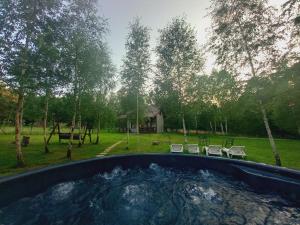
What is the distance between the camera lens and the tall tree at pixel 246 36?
33.3ft

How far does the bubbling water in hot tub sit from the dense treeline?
3.50 metres

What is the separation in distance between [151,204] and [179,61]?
1271cm

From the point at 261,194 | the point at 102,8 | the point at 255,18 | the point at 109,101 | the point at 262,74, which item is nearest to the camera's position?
the point at 261,194

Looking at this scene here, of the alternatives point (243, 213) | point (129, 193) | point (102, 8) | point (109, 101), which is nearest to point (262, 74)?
point (243, 213)

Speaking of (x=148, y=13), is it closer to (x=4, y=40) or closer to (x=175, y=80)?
(x=175, y=80)

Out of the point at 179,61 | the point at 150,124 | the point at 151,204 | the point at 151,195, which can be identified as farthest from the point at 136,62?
the point at 150,124

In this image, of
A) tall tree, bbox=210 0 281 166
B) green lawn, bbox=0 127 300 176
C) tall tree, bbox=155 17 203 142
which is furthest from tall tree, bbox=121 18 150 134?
tall tree, bbox=210 0 281 166

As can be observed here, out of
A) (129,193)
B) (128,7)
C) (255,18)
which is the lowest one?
(129,193)

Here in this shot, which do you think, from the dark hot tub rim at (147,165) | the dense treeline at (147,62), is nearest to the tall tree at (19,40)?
the dense treeline at (147,62)

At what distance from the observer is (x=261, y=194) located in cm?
692

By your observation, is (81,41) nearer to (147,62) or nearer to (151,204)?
(147,62)

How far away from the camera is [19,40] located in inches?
325

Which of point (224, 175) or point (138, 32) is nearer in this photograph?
point (224, 175)

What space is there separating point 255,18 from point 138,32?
31.3ft
